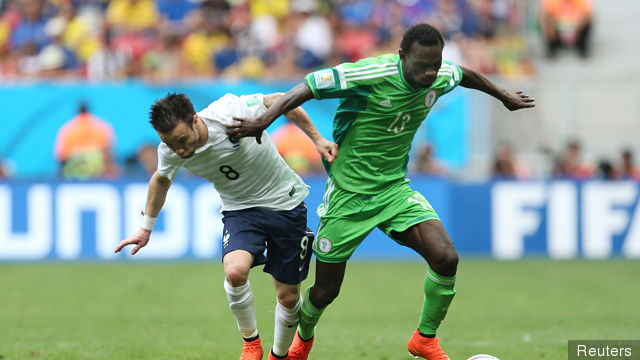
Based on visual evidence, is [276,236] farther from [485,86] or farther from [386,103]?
[485,86]

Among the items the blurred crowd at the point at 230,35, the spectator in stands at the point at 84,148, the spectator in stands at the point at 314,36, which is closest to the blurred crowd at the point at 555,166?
the blurred crowd at the point at 230,35

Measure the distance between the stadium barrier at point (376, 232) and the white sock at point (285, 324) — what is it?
8902 millimetres

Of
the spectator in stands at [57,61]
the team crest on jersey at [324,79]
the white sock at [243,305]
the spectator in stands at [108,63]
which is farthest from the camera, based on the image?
the spectator in stands at [57,61]

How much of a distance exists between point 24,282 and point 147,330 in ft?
16.2

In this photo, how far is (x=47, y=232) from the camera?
16.5m

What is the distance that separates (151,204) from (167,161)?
45cm

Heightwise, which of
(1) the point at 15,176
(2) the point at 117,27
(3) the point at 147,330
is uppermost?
(2) the point at 117,27

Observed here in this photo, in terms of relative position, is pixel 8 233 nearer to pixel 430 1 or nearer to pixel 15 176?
pixel 15 176

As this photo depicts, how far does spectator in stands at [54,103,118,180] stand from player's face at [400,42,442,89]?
11251 millimetres

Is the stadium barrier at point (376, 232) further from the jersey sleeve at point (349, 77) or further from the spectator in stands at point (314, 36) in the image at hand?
the jersey sleeve at point (349, 77)

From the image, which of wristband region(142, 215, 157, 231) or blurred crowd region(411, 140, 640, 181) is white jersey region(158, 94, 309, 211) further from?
blurred crowd region(411, 140, 640, 181)

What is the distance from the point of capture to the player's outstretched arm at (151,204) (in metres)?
7.23

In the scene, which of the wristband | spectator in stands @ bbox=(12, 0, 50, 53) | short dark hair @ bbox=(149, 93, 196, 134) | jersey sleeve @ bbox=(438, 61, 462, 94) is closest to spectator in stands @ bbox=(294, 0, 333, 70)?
spectator in stands @ bbox=(12, 0, 50, 53)

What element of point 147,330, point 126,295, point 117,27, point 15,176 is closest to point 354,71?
point 147,330
